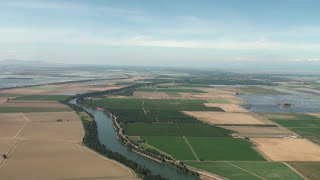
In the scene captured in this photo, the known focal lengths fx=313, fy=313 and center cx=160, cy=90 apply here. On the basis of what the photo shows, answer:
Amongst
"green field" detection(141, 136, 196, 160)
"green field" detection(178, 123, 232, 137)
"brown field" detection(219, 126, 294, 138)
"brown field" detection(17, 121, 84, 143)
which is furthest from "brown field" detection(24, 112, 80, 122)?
"brown field" detection(219, 126, 294, 138)

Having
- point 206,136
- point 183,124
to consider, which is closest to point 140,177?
point 206,136

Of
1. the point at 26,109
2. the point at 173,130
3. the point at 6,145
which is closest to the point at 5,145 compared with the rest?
the point at 6,145

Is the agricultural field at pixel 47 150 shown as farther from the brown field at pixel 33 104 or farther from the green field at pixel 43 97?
the green field at pixel 43 97

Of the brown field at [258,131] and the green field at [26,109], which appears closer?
the brown field at [258,131]

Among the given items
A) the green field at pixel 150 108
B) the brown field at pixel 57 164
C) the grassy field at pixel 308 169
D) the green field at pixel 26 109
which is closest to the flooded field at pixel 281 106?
the green field at pixel 150 108

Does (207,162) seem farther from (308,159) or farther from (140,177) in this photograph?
(308,159)

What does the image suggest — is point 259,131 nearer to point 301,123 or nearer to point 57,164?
point 301,123

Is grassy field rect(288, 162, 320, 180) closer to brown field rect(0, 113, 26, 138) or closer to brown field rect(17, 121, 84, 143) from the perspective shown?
brown field rect(17, 121, 84, 143)
